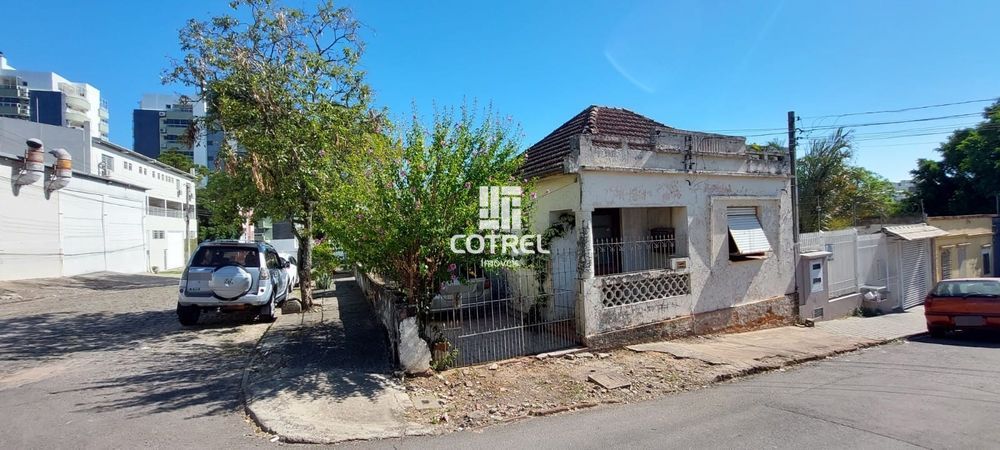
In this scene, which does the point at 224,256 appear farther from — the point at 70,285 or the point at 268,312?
the point at 70,285

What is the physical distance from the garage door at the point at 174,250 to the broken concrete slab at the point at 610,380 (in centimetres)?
3751

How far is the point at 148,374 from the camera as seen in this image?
21.1 feet

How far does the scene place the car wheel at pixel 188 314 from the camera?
9.56 m

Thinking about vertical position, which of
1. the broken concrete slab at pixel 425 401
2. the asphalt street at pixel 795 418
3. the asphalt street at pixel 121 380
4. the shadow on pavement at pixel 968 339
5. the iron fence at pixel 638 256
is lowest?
the shadow on pavement at pixel 968 339

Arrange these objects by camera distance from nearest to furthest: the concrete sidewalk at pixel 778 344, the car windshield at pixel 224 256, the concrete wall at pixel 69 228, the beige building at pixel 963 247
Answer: the concrete sidewalk at pixel 778 344, the car windshield at pixel 224 256, the beige building at pixel 963 247, the concrete wall at pixel 69 228

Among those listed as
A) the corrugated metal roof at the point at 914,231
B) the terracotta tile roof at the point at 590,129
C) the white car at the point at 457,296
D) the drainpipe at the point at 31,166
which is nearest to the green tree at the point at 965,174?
the corrugated metal roof at the point at 914,231

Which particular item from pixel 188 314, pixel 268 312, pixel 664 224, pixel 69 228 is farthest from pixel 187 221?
pixel 664 224

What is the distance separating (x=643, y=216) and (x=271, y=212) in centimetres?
854

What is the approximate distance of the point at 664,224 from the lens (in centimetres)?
1051

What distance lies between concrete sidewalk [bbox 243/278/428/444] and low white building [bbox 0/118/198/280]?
56.5 feet

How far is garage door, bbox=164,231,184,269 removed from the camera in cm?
3466

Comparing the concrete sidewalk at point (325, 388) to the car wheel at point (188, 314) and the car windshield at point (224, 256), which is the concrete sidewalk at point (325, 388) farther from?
the car wheel at point (188, 314)

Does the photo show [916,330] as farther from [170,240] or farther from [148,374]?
[170,240]

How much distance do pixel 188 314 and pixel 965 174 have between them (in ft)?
121
